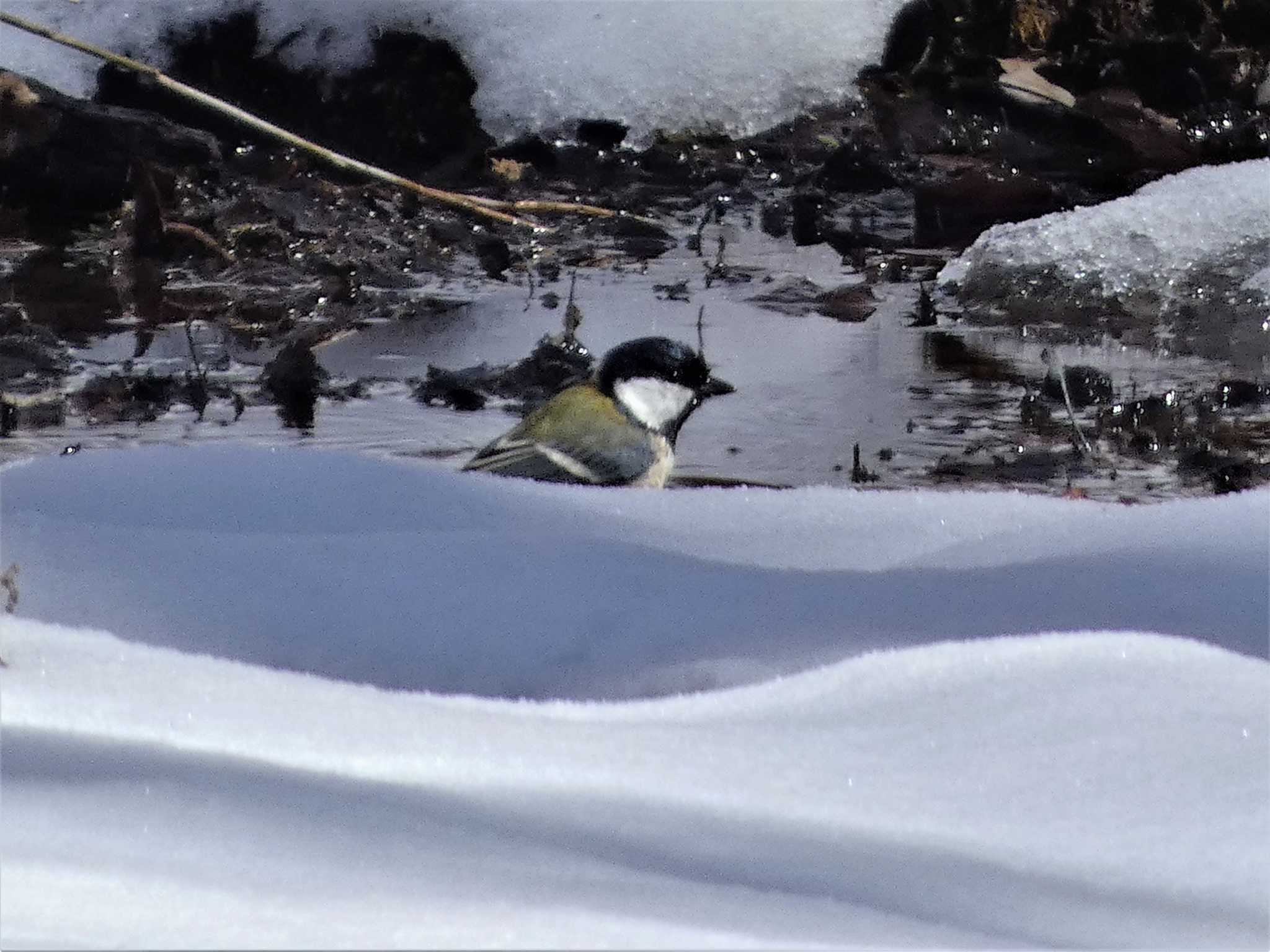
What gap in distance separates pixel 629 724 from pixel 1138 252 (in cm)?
453

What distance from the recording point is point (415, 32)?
7.33 metres

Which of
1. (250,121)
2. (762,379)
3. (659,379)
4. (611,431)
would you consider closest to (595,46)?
(762,379)

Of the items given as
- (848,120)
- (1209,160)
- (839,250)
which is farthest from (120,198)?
(1209,160)

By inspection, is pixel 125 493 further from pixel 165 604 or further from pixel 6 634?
pixel 6 634

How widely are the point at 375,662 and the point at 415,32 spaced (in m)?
5.94

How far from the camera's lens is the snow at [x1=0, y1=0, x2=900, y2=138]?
23.7 ft

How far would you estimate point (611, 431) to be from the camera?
12.0 feet

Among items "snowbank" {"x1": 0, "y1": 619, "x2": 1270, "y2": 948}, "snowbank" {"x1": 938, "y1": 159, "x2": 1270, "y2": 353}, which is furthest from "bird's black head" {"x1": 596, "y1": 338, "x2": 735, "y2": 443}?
"snowbank" {"x1": 0, "y1": 619, "x2": 1270, "y2": 948}

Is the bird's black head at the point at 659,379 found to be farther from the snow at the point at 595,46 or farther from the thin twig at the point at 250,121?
the snow at the point at 595,46

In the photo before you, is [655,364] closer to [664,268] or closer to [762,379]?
[762,379]

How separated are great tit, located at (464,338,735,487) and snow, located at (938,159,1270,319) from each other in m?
1.93

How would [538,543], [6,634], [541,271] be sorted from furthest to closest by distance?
[541,271] → [538,543] → [6,634]

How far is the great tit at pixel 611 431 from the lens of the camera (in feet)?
11.7

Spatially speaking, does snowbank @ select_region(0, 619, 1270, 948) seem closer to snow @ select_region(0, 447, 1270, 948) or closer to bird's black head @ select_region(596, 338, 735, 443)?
snow @ select_region(0, 447, 1270, 948)
